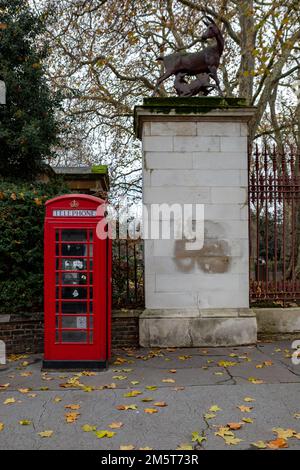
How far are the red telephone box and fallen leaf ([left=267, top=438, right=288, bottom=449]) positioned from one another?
283 cm

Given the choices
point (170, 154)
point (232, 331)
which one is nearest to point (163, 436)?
point (232, 331)

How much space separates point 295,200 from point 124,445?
18.8ft

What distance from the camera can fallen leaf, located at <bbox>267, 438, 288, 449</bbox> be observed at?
3785 millimetres

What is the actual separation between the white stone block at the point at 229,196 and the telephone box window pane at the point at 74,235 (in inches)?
93.3

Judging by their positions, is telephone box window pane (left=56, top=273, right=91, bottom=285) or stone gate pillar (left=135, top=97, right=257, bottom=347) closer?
telephone box window pane (left=56, top=273, right=91, bottom=285)

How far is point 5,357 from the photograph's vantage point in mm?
6938

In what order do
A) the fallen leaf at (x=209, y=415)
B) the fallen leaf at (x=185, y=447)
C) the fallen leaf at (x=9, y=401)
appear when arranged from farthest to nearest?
the fallen leaf at (x=9, y=401)
the fallen leaf at (x=209, y=415)
the fallen leaf at (x=185, y=447)

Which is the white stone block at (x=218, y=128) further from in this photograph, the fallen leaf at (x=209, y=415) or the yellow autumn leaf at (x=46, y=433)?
the yellow autumn leaf at (x=46, y=433)

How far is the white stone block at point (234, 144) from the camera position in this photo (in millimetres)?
7539

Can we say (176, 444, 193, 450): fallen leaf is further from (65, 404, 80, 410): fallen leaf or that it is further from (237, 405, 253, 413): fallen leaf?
(65, 404, 80, 410): fallen leaf

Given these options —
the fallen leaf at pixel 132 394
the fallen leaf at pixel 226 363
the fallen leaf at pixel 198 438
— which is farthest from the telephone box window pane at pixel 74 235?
the fallen leaf at pixel 198 438

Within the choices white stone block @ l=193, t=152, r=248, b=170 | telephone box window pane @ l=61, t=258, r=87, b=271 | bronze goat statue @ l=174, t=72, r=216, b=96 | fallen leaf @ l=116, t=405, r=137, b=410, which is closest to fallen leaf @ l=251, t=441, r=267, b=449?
fallen leaf @ l=116, t=405, r=137, b=410

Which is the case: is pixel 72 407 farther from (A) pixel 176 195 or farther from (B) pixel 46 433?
(A) pixel 176 195
